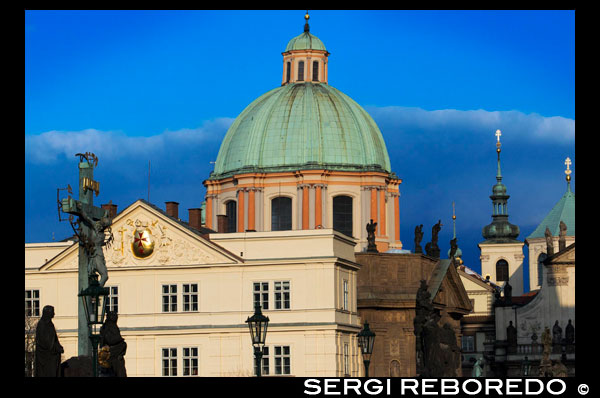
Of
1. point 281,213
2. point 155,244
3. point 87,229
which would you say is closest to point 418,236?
point 281,213

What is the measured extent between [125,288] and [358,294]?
39.7ft

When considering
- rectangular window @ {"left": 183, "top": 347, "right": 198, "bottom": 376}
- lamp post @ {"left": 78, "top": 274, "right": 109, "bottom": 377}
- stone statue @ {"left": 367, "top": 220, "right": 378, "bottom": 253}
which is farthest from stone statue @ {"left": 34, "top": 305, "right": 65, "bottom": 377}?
stone statue @ {"left": 367, "top": 220, "right": 378, "bottom": 253}

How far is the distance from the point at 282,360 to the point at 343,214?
17608 millimetres

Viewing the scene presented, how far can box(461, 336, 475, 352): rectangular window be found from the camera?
97.1 metres

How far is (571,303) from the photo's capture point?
295ft

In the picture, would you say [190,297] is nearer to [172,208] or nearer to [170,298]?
[170,298]

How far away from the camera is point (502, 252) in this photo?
401 feet

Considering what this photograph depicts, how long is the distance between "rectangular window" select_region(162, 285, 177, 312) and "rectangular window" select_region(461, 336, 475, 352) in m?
37.7

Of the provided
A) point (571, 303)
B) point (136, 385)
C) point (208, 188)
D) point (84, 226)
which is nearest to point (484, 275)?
point (571, 303)

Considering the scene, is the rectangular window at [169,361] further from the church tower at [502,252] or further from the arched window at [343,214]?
the church tower at [502,252]

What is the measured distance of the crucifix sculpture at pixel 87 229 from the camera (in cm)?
2959

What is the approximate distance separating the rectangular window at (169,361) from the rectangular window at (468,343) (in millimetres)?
37960

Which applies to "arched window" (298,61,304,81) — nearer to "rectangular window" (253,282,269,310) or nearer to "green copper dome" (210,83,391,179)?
"green copper dome" (210,83,391,179)

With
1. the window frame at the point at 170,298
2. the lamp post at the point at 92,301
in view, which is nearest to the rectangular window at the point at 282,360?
the window frame at the point at 170,298
